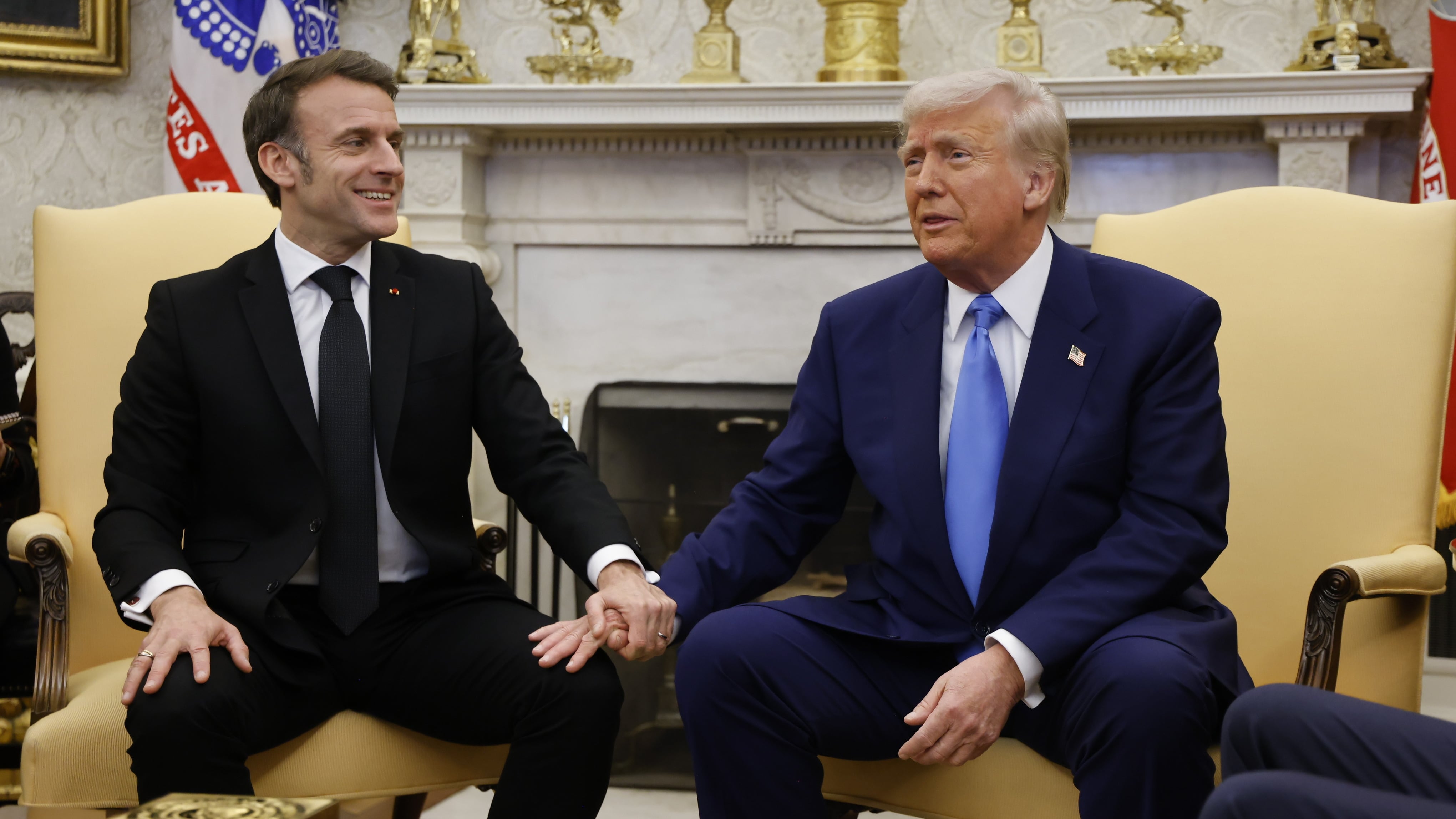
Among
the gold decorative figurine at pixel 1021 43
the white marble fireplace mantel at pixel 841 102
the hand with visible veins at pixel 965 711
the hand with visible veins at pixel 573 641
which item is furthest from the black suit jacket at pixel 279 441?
the gold decorative figurine at pixel 1021 43

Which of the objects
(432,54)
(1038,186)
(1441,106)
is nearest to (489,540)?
(1038,186)

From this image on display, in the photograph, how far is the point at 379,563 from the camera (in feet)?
6.37

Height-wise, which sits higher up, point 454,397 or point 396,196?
point 396,196

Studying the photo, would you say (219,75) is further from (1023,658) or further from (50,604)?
(1023,658)

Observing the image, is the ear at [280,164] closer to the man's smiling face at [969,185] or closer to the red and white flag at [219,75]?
the man's smiling face at [969,185]

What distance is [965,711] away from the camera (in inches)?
61.4

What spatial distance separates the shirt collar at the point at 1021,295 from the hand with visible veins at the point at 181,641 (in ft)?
3.55

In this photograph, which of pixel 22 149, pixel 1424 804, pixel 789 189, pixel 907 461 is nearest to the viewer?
pixel 1424 804

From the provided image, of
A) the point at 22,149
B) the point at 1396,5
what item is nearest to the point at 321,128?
the point at 22,149

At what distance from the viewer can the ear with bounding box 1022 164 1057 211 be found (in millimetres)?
1865

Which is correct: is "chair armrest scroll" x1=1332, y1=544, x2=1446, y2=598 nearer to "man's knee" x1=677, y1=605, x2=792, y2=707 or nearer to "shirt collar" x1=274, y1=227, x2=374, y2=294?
"man's knee" x1=677, y1=605, x2=792, y2=707

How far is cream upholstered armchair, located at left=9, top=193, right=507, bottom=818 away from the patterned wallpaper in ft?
4.48

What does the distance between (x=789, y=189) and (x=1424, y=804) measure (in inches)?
98.8

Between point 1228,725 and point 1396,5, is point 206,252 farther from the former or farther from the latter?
point 1396,5
